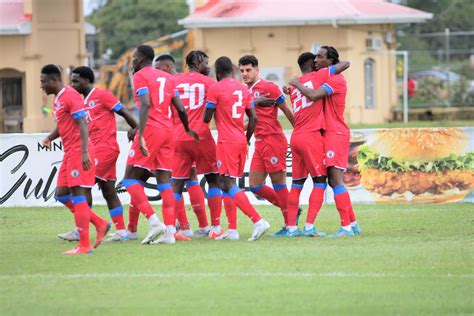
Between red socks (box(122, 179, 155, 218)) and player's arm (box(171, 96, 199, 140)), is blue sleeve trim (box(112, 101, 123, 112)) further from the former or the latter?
red socks (box(122, 179, 155, 218))

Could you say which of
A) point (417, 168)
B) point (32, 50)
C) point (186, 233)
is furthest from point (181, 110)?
point (32, 50)

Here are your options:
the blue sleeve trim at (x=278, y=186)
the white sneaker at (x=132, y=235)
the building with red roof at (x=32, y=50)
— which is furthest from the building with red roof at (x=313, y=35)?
the white sneaker at (x=132, y=235)

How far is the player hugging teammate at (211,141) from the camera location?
14.1 metres

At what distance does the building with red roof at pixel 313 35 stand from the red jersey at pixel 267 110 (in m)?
33.4

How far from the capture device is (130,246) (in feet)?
46.2

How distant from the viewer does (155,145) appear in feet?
46.2

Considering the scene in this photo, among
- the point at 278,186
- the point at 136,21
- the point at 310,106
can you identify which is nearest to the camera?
the point at 310,106

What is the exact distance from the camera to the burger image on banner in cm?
1934

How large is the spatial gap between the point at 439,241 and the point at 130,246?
3.62 m

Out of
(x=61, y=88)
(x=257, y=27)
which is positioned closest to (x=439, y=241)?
(x=61, y=88)

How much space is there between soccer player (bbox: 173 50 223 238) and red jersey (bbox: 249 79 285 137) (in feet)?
2.00

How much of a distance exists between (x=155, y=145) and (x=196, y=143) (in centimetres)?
91

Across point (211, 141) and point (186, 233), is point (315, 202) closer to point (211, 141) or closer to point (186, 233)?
point (211, 141)

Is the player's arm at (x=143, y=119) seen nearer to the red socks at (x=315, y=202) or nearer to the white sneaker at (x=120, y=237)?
the white sneaker at (x=120, y=237)
